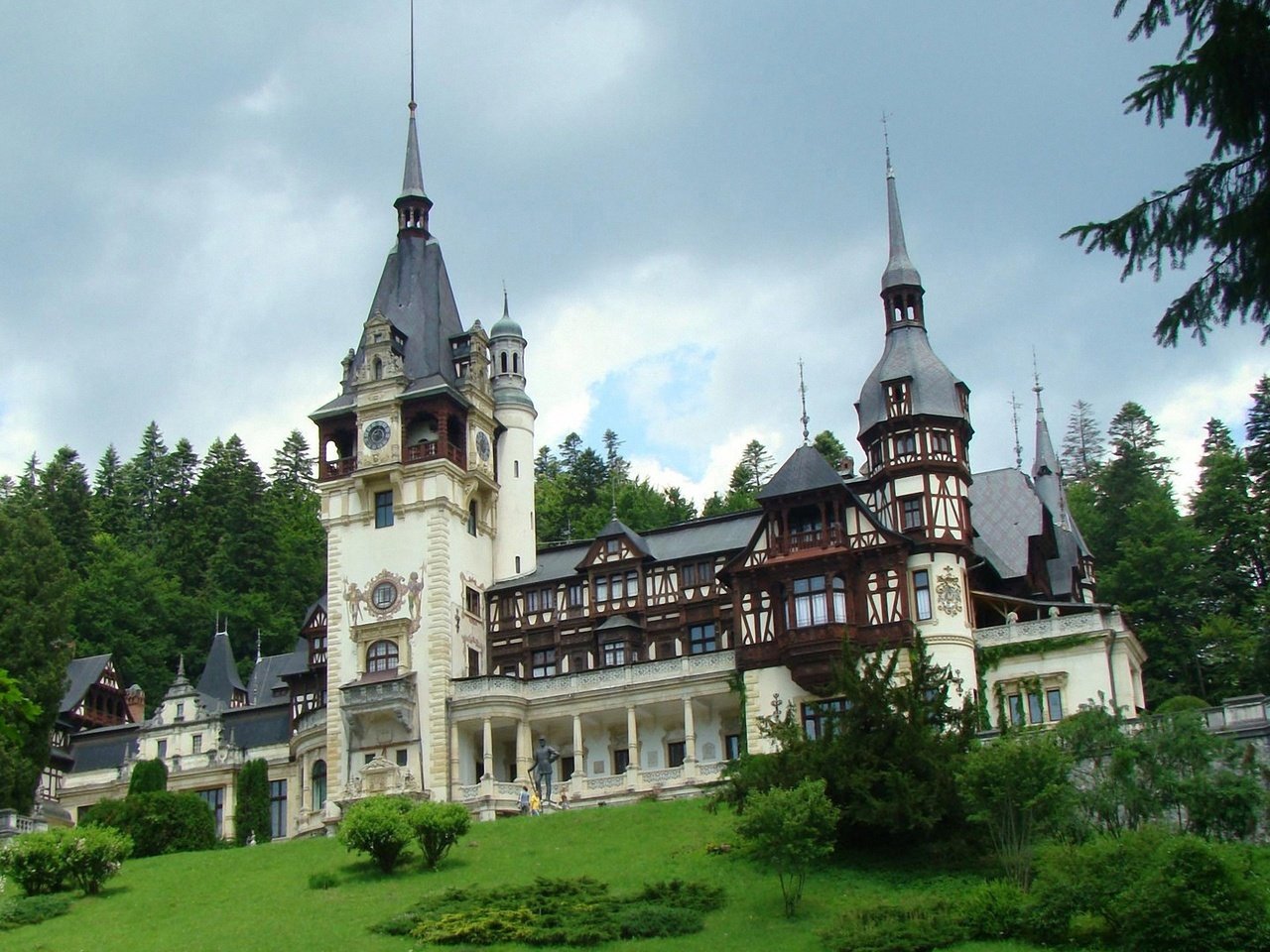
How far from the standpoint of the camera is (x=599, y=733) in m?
56.8

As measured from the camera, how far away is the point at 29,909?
1423 inches

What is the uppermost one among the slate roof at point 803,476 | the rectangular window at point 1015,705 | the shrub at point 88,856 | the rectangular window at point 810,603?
the slate roof at point 803,476

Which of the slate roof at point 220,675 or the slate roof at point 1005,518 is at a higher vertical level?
the slate roof at point 1005,518

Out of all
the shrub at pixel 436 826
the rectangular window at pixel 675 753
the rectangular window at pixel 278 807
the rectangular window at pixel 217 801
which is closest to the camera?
the shrub at pixel 436 826

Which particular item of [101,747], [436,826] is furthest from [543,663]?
[101,747]

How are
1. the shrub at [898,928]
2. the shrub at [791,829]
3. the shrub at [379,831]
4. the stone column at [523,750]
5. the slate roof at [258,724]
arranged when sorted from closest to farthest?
1. the shrub at [898,928]
2. the shrub at [791,829]
3. the shrub at [379,831]
4. the stone column at [523,750]
5. the slate roof at [258,724]

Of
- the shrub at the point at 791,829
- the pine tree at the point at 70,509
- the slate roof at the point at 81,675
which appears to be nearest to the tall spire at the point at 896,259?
the shrub at the point at 791,829

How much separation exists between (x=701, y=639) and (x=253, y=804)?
65.8 feet

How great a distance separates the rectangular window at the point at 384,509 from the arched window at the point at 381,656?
15.3 feet

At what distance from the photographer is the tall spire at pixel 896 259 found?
57188 millimetres

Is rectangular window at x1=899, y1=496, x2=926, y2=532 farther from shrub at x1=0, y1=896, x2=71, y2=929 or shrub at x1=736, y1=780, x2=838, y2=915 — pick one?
shrub at x1=0, y1=896, x2=71, y2=929

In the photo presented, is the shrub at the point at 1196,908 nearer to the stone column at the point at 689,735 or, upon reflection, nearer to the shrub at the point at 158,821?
the stone column at the point at 689,735

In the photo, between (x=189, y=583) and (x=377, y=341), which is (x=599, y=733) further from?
(x=189, y=583)

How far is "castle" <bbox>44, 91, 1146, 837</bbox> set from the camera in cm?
5031
